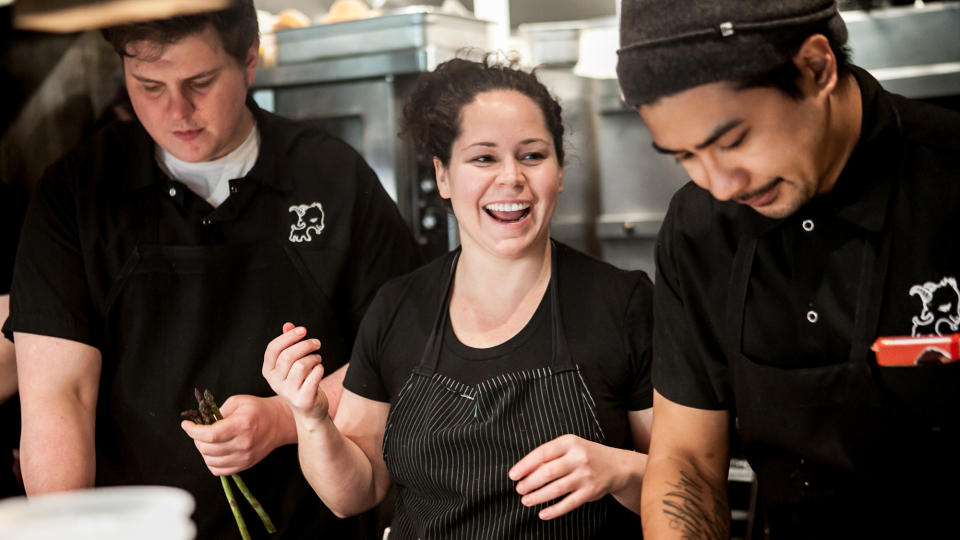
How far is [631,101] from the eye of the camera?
4.09ft

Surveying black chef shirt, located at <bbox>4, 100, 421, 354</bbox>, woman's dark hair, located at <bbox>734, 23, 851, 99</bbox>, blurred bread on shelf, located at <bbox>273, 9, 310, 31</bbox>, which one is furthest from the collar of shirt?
woman's dark hair, located at <bbox>734, 23, 851, 99</bbox>

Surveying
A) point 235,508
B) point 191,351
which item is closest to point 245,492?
point 235,508

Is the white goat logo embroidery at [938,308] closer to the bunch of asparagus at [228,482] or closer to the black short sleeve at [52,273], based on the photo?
the bunch of asparagus at [228,482]

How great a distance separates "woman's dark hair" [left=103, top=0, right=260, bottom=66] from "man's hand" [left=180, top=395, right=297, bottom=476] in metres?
0.67

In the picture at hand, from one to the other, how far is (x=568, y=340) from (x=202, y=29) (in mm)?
899

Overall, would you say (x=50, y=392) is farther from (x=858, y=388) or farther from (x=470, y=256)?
(x=858, y=388)

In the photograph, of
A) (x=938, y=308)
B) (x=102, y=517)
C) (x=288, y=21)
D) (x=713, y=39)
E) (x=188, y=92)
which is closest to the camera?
(x=102, y=517)

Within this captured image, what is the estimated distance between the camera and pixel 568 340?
5.84 ft

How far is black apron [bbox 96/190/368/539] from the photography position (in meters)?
1.93

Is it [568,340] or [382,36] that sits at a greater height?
[382,36]

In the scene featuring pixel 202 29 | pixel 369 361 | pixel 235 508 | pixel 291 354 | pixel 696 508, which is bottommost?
pixel 235 508

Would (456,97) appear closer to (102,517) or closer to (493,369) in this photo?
(493,369)

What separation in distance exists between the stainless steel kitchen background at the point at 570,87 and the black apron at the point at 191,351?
542mm

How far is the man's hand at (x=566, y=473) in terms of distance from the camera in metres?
1.57
